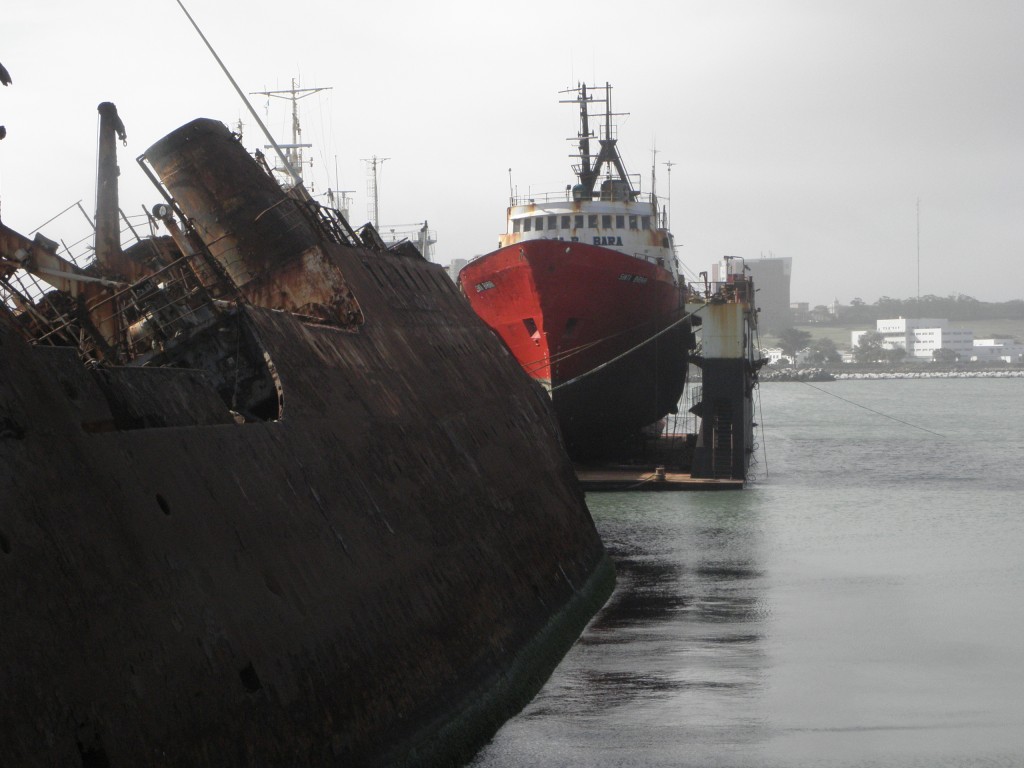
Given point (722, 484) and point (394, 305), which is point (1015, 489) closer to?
point (722, 484)

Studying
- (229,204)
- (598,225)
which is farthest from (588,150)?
(229,204)

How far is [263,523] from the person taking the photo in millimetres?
8727

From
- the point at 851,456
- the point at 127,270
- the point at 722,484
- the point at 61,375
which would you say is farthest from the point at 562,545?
the point at 851,456

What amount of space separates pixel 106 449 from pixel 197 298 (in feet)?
17.9

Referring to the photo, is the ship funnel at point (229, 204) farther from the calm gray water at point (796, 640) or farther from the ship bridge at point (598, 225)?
the ship bridge at point (598, 225)

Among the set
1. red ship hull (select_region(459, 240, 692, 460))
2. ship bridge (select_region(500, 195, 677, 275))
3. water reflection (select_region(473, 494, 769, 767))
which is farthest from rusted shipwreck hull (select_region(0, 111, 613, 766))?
ship bridge (select_region(500, 195, 677, 275))

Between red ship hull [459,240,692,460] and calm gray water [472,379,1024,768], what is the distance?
443cm

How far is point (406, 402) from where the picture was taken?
43.8 ft

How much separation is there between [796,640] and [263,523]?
33.1 ft

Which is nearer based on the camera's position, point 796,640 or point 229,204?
point 229,204

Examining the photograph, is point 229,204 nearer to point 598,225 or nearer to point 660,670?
point 660,670

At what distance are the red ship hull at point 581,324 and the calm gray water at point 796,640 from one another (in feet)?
14.5

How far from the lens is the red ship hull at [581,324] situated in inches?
1426

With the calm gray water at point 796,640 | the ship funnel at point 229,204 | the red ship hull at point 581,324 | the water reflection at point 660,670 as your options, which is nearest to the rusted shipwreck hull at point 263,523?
the ship funnel at point 229,204
